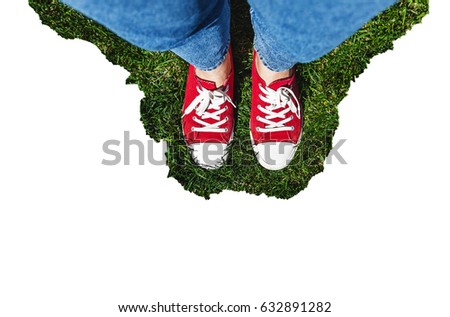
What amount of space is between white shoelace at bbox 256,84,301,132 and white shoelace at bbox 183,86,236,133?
0.43 feet

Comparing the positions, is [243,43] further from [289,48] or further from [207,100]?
[289,48]

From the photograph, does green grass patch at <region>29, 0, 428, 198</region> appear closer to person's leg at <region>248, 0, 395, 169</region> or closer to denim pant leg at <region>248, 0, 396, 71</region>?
person's leg at <region>248, 0, 395, 169</region>

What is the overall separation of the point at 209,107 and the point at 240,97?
0.58ft

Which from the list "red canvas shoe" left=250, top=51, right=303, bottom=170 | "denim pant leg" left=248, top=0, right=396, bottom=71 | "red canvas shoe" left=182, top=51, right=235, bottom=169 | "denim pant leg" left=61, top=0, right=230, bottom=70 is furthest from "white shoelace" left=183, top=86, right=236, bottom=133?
"denim pant leg" left=248, top=0, right=396, bottom=71

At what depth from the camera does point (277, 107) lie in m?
1.54

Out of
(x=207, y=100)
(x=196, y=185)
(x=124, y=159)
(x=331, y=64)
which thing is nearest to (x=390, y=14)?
(x=331, y=64)

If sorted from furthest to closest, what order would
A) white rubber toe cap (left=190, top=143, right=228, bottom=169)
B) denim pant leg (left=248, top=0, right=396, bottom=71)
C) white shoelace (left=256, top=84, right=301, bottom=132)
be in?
white rubber toe cap (left=190, top=143, right=228, bottom=169) → white shoelace (left=256, top=84, right=301, bottom=132) → denim pant leg (left=248, top=0, right=396, bottom=71)

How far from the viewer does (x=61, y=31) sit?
172 centimetres

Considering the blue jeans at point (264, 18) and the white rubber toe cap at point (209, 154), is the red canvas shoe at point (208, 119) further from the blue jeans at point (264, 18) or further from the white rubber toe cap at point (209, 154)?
the blue jeans at point (264, 18)

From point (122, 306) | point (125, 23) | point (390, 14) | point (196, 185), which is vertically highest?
point (390, 14)

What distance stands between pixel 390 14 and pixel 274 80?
55cm

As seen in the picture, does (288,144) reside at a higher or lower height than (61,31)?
A: lower

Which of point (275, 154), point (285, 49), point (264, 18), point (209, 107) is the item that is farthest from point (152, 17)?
point (275, 154)

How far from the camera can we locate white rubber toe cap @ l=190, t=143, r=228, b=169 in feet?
5.30
